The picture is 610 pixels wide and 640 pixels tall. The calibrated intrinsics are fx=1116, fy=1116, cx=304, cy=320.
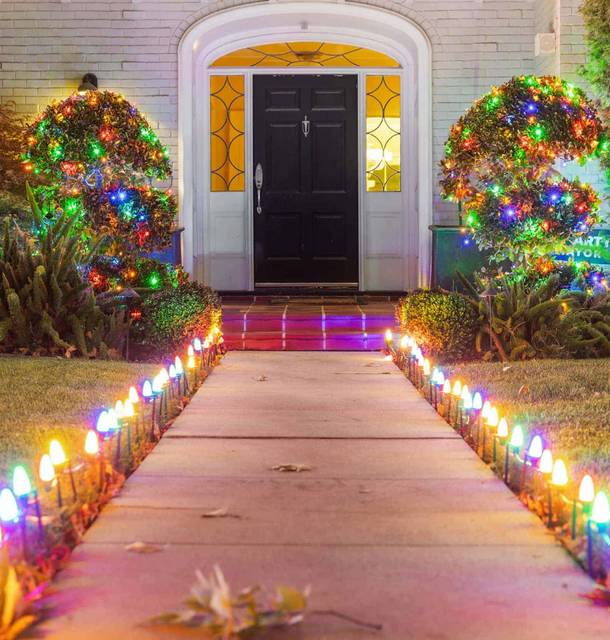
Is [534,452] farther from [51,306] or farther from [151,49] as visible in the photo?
[151,49]

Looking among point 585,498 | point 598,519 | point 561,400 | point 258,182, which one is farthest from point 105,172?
point 598,519

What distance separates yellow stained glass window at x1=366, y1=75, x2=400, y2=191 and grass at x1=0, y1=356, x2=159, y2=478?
5411mm

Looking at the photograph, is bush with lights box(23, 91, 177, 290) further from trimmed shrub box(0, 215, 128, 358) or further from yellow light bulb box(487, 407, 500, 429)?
yellow light bulb box(487, 407, 500, 429)

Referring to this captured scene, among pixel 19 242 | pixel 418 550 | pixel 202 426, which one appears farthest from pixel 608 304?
pixel 418 550

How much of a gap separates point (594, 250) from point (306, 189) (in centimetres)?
365

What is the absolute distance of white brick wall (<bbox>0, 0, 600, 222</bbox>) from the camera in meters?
11.1

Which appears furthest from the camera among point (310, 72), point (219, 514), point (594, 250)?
point (310, 72)

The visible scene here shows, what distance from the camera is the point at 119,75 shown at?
36.3 feet

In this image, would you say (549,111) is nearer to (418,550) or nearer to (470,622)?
(418,550)

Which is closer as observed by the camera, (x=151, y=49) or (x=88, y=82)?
(x=88, y=82)

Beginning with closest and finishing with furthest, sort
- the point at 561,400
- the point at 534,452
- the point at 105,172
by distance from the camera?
1. the point at 534,452
2. the point at 561,400
3. the point at 105,172

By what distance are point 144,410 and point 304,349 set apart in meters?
3.47

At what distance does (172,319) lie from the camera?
7.71 m

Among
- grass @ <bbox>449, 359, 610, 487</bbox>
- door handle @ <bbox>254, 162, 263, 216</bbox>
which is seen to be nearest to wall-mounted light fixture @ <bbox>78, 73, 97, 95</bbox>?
door handle @ <bbox>254, 162, 263, 216</bbox>
